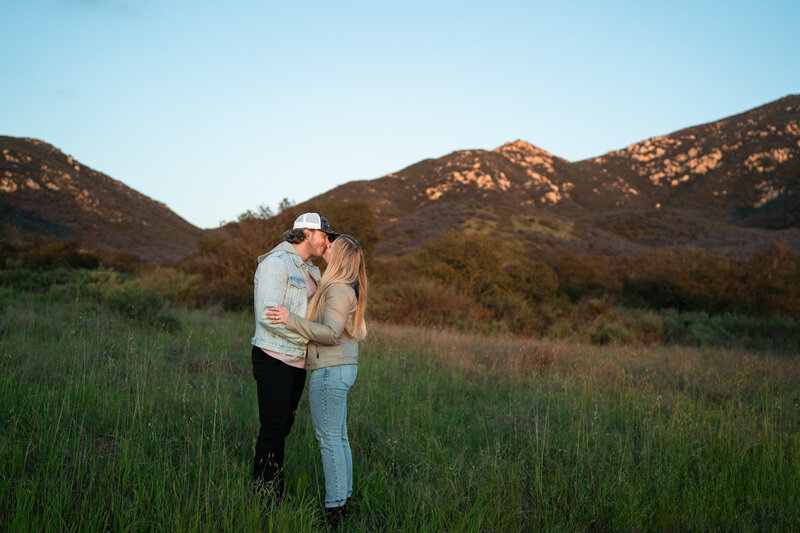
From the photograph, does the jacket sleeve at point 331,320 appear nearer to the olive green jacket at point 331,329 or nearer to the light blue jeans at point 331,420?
the olive green jacket at point 331,329

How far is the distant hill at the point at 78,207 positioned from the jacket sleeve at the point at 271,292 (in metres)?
41.2

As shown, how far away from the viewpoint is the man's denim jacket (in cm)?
317

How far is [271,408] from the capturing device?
323 centimetres

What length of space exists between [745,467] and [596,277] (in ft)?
72.7

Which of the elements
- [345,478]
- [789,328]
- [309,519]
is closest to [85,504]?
[309,519]

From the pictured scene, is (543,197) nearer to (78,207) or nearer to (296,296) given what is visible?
(78,207)

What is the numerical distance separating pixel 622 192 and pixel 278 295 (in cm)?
9811

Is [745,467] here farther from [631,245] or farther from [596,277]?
[631,245]

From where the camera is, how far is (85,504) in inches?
108

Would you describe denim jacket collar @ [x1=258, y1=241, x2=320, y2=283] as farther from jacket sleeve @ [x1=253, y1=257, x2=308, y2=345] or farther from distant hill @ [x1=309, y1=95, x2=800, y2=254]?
distant hill @ [x1=309, y1=95, x2=800, y2=254]

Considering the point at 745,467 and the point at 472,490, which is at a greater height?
the point at 472,490

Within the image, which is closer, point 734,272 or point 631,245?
point 734,272

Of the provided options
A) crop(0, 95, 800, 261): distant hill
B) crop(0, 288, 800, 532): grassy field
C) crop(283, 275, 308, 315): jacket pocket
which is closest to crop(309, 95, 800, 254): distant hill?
crop(0, 95, 800, 261): distant hill

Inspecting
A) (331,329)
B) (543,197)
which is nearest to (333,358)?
(331,329)
